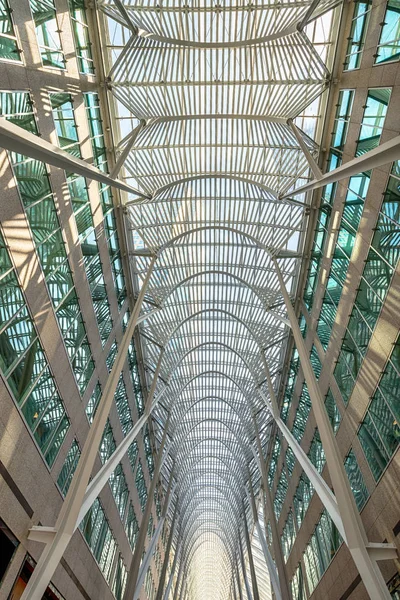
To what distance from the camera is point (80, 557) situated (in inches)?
744

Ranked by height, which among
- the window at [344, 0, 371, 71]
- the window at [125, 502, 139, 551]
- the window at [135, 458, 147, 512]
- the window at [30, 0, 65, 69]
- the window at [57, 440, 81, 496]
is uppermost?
the window at [344, 0, 371, 71]

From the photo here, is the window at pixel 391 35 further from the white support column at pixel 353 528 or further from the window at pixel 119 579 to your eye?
the window at pixel 119 579

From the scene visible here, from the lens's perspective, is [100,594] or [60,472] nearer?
[60,472]

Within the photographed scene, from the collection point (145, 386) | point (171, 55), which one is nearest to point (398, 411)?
point (171, 55)

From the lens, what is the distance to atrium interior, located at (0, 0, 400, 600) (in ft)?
41.6

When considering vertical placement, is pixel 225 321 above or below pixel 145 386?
above

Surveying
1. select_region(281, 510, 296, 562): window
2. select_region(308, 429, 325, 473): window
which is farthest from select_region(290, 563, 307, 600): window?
select_region(308, 429, 325, 473): window

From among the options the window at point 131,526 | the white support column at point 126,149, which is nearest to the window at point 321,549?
the window at point 131,526

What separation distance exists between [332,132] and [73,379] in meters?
14.3

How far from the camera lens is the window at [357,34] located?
14.7m

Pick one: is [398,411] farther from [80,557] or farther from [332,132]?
[80,557]

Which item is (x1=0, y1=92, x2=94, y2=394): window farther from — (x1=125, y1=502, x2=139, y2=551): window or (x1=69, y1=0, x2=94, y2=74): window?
(x1=125, y1=502, x2=139, y2=551): window

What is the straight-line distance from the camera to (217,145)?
23.1m

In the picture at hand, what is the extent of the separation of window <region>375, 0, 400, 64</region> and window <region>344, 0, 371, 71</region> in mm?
1590
